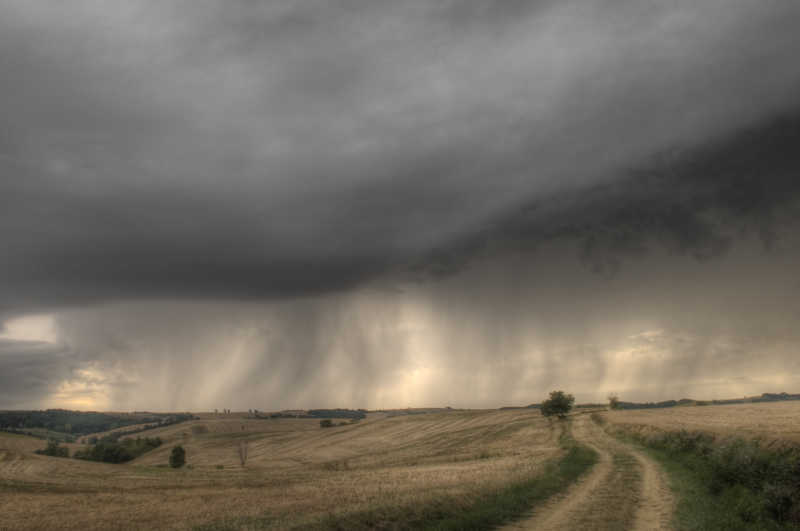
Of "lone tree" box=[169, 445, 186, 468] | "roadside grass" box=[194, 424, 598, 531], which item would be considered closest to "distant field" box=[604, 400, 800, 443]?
"roadside grass" box=[194, 424, 598, 531]

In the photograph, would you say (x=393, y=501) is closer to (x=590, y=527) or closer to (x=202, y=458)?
(x=590, y=527)

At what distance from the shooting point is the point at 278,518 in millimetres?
23188

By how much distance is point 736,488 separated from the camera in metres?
24.4

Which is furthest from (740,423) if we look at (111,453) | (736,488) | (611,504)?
(111,453)

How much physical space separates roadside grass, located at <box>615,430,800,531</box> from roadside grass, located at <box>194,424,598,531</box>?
6.81m

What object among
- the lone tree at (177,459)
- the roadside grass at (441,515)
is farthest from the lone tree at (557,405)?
the roadside grass at (441,515)

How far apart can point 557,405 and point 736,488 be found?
348 ft

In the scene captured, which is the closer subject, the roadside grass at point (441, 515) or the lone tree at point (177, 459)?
the roadside grass at point (441, 515)

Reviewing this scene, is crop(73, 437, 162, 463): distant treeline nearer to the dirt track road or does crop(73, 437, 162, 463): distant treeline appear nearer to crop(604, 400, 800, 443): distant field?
crop(604, 400, 800, 443): distant field

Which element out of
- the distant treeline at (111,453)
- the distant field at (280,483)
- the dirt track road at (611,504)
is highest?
the dirt track road at (611,504)

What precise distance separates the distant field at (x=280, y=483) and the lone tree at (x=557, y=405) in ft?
30.3

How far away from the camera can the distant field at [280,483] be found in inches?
1018

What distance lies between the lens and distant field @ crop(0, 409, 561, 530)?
84.8 feet

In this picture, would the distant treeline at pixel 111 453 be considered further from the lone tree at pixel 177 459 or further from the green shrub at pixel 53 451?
the lone tree at pixel 177 459
